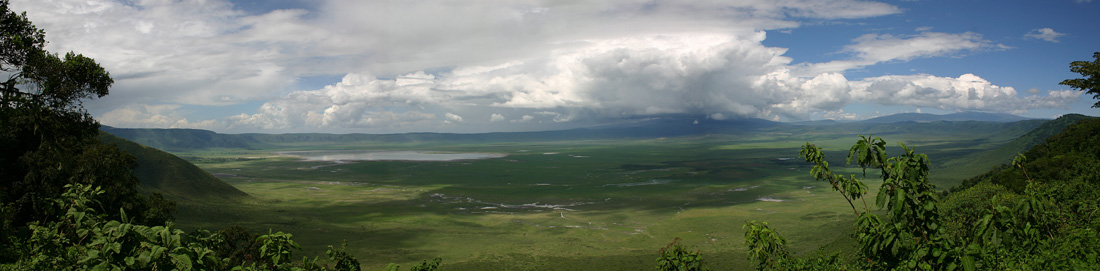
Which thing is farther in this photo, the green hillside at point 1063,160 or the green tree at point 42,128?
the green hillside at point 1063,160

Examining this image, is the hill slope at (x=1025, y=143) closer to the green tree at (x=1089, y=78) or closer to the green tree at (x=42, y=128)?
the green tree at (x=1089, y=78)

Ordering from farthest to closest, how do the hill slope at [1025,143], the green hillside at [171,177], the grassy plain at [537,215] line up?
the hill slope at [1025,143]
the green hillside at [171,177]
the grassy plain at [537,215]

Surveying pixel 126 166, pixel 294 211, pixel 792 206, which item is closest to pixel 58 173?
pixel 126 166

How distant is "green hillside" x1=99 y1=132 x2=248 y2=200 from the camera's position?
82.3m

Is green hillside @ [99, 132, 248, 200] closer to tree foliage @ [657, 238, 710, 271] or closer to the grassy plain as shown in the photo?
the grassy plain

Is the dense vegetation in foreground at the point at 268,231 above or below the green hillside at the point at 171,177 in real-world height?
above

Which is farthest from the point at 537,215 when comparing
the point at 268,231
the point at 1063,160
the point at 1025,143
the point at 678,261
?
the point at 1025,143

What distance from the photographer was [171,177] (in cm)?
8656

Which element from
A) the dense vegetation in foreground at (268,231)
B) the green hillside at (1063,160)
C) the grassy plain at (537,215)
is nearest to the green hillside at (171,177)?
the dense vegetation in foreground at (268,231)

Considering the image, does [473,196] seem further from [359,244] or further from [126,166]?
[126,166]

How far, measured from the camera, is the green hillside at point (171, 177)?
8232cm

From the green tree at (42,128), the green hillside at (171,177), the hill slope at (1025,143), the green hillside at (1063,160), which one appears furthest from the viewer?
the hill slope at (1025,143)

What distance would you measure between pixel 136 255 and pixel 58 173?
31.2 m

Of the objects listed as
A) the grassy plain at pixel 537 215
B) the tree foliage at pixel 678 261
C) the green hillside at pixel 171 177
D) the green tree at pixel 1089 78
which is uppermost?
the green tree at pixel 1089 78
